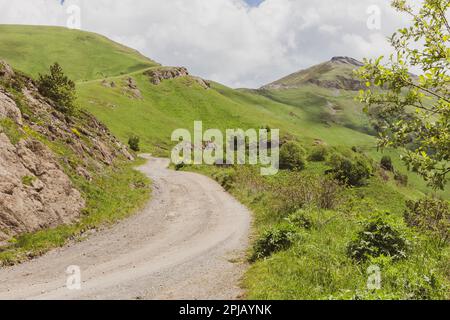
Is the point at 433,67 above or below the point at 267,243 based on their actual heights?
above

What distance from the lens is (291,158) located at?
178 feet

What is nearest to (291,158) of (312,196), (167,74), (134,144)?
(312,196)

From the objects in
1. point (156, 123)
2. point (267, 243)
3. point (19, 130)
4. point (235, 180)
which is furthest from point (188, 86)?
point (267, 243)

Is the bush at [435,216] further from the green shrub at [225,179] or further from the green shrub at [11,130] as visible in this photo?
the green shrub at [225,179]

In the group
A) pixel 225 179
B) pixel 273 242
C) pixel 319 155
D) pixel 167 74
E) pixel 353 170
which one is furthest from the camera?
pixel 167 74

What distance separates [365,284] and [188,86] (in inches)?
5402

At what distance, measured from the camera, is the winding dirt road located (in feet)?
37.3

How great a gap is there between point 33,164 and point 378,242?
18.5 metres

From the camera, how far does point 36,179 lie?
19734 millimetres

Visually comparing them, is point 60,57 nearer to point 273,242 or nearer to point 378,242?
point 273,242

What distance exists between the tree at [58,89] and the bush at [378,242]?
107ft

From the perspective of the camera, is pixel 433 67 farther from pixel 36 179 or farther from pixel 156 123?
pixel 156 123

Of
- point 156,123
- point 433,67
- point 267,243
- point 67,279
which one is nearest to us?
point 433,67
